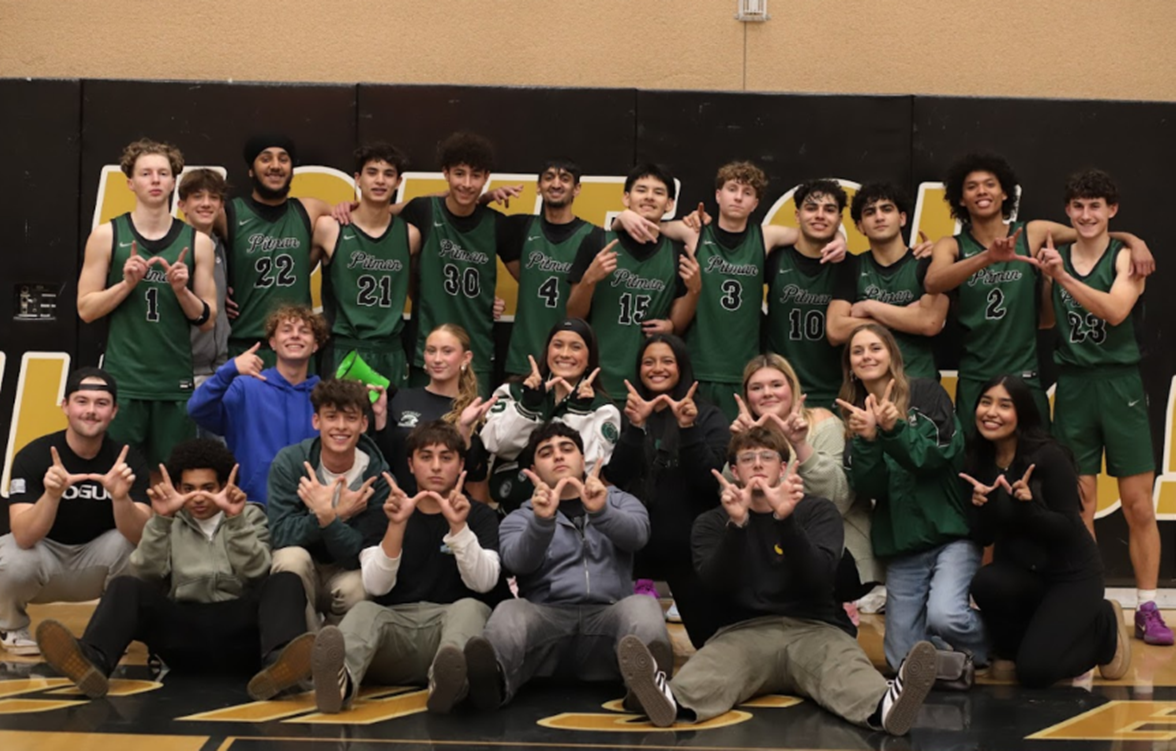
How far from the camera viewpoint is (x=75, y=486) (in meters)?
5.95

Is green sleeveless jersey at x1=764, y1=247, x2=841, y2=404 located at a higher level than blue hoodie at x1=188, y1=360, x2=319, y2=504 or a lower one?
higher

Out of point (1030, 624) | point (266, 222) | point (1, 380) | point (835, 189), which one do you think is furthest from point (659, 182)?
point (1, 380)

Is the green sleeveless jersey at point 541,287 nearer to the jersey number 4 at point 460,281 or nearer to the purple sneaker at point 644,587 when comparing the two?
the jersey number 4 at point 460,281

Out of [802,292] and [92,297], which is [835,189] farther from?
[92,297]

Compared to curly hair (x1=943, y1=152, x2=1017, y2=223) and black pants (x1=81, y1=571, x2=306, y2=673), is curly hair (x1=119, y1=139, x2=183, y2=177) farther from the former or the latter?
curly hair (x1=943, y1=152, x2=1017, y2=223)

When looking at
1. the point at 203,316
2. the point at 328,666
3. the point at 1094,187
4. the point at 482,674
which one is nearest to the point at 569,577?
the point at 482,674

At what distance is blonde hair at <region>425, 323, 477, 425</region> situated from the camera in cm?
608

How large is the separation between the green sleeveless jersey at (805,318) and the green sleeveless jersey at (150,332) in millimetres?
2620

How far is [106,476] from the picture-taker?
5.60 meters

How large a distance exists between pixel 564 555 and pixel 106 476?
173cm

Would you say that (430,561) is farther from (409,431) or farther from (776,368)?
(776,368)

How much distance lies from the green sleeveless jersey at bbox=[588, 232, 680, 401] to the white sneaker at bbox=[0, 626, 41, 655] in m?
2.63

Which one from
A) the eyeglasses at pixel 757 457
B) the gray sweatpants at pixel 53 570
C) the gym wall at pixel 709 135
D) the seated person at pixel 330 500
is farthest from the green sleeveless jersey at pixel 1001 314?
the gray sweatpants at pixel 53 570

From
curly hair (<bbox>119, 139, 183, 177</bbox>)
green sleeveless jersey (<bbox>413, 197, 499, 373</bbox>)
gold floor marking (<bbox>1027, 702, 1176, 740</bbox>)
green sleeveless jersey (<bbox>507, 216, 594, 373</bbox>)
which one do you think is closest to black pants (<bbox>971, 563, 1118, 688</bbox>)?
gold floor marking (<bbox>1027, 702, 1176, 740</bbox>)
